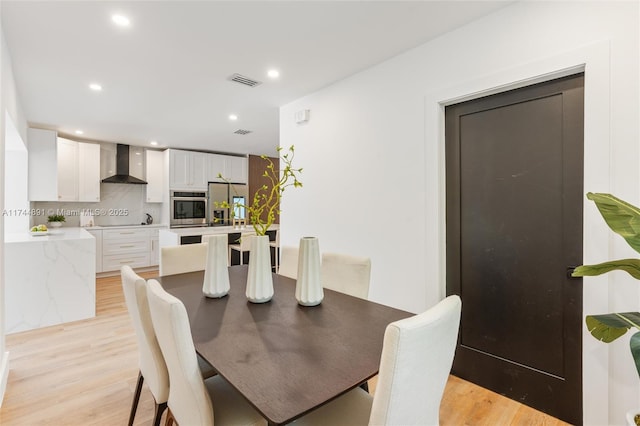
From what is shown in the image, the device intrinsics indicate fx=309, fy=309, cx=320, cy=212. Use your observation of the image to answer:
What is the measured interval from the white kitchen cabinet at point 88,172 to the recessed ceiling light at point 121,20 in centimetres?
436

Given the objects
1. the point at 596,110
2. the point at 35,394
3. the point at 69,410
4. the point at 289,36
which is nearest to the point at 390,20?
the point at 289,36

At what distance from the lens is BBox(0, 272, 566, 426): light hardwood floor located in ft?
6.12

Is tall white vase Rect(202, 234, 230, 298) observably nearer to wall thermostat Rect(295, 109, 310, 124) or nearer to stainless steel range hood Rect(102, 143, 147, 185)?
wall thermostat Rect(295, 109, 310, 124)

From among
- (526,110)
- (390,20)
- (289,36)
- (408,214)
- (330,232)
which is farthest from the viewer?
(330,232)

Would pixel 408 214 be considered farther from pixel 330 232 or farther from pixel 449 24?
pixel 449 24

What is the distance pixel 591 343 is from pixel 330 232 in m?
2.10

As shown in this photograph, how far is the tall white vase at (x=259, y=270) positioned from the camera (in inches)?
66.1

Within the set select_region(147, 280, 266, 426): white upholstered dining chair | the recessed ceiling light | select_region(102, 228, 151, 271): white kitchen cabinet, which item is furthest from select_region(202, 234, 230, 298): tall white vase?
select_region(102, 228, 151, 271): white kitchen cabinet

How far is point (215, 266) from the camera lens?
177 centimetres

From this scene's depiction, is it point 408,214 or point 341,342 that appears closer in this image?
point 341,342

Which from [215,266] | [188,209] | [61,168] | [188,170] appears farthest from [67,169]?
[215,266]

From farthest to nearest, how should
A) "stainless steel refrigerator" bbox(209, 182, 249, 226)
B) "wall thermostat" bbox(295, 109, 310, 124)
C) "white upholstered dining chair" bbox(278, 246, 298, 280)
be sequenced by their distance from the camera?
"stainless steel refrigerator" bbox(209, 182, 249, 226) → "wall thermostat" bbox(295, 109, 310, 124) → "white upholstered dining chair" bbox(278, 246, 298, 280)

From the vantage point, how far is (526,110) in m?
1.95

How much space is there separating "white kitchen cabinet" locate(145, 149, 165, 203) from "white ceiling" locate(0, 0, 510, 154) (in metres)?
2.25
